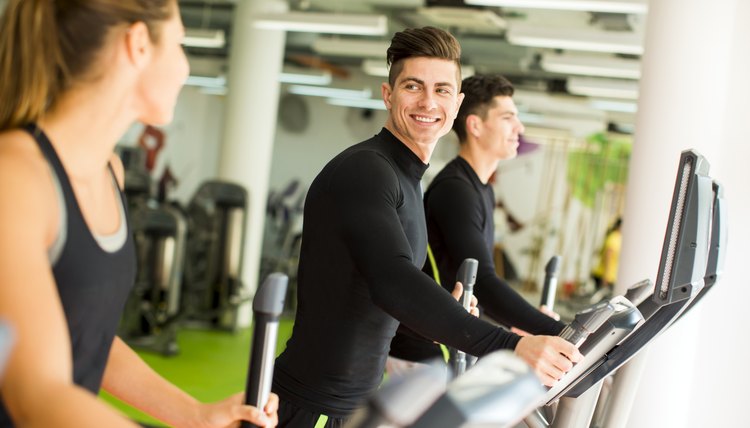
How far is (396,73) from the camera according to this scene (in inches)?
94.3

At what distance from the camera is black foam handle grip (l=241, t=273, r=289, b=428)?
1.20m

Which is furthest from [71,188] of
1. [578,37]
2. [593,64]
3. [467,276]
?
[593,64]

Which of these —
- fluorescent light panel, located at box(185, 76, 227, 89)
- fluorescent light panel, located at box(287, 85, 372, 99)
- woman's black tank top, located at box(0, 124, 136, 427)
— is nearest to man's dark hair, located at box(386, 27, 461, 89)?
woman's black tank top, located at box(0, 124, 136, 427)

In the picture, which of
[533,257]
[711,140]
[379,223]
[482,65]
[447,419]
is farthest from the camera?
[533,257]

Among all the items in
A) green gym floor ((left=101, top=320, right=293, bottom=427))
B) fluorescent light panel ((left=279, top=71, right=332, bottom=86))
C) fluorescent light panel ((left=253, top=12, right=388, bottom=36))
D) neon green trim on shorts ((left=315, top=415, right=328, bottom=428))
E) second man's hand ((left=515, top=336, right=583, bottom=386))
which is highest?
fluorescent light panel ((left=253, top=12, right=388, bottom=36))

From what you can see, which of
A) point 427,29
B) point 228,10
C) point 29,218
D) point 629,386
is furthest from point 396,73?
point 228,10

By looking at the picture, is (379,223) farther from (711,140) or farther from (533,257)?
(533,257)

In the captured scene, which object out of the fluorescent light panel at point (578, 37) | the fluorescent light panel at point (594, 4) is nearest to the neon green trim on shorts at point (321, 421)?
the fluorescent light panel at point (594, 4)

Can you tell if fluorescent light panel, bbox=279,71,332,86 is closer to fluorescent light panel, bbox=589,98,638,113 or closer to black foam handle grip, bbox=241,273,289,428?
fluorescent light panel, bbox=589,98,638,113

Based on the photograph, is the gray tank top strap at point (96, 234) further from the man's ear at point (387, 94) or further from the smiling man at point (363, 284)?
the man's ear at point (387, 94)

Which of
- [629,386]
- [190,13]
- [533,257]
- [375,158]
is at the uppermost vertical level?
[190,13]

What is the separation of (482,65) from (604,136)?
3.27m

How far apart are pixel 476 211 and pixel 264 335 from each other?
5.78 ft

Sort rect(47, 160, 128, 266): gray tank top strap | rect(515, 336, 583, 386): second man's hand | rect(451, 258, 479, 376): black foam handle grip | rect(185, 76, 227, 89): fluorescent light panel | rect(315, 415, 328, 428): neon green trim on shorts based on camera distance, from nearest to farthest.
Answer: rect(47, 160, 128, 266): gray tank top strap < rect(515, 336, 583, 386): second man's hand < rect(315, 415, 328, 428): neon green trim on shorts < rect(451, 258, 479, 376): black foam handle grip < rect(185, 76, 227, 89): fluorescent light panel
